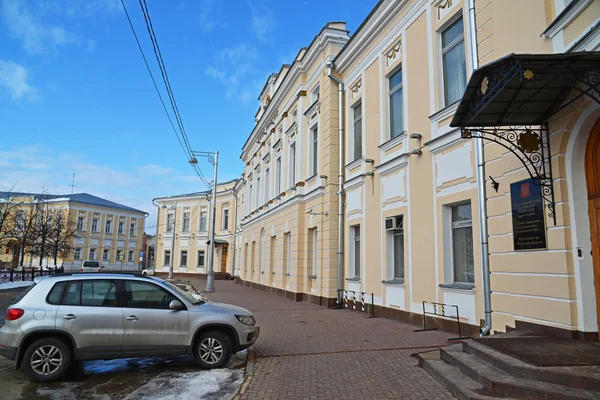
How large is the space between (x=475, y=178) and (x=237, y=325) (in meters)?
5.57

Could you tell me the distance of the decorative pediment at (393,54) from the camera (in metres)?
12.4

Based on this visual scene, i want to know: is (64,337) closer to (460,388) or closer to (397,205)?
(460,388)

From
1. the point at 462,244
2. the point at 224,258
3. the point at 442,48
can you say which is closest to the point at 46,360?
the point at 462,244

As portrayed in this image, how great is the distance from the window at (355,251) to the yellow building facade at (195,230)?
30.1 meters

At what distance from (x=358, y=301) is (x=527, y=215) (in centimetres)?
800

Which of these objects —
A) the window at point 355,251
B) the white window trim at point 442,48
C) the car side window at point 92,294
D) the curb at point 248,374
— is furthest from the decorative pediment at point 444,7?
the car side window at point 92,294

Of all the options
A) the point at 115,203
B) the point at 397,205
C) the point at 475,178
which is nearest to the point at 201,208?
the point at 115,203

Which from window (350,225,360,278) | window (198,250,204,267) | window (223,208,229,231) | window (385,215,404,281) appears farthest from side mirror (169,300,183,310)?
window (198,250,204,267)

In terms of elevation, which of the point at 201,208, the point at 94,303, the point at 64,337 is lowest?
the point at 64,337

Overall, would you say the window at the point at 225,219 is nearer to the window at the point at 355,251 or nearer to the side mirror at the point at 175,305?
the window at the point at 355,251

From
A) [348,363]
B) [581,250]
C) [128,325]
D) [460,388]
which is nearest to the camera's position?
[460,388]

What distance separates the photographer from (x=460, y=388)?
4984mm

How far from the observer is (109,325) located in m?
6.42

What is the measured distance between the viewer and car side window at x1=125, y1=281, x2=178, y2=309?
6.70 meters
